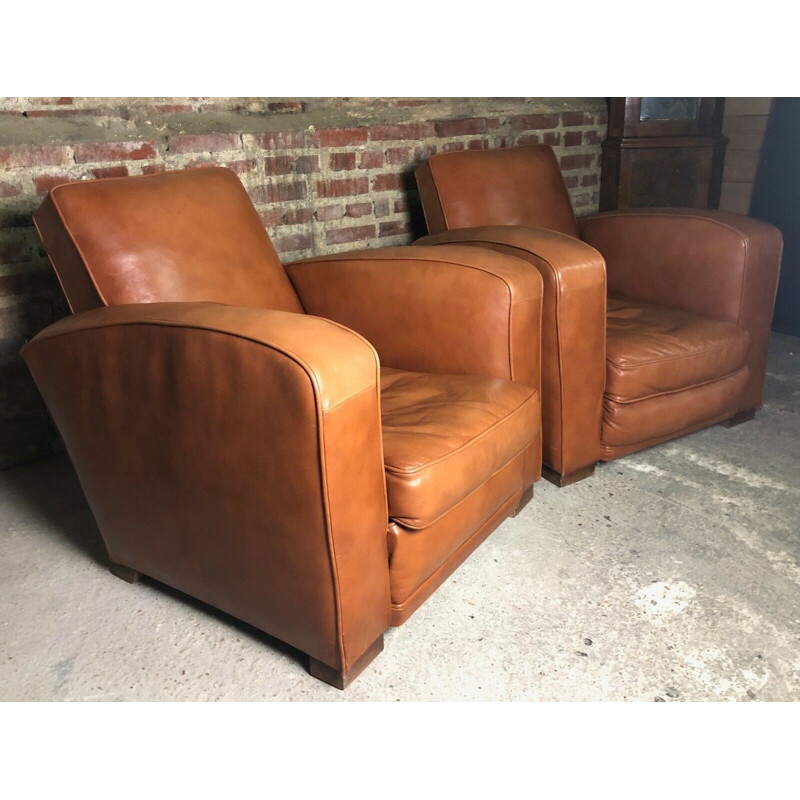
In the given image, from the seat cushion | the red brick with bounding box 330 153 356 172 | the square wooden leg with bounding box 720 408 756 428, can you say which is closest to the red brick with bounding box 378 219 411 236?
the red brick with bounding box 330 153 356 172

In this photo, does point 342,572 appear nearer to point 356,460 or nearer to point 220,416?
point 356,460

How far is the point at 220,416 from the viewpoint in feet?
4.12

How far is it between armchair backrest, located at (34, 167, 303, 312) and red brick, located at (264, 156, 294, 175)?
52cm

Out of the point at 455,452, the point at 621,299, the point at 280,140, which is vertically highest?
the point at 280,140

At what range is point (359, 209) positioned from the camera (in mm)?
2635

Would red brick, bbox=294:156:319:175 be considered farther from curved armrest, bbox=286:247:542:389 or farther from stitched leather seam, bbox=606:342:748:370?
stitched leather seam, bbox=606:342:748:370

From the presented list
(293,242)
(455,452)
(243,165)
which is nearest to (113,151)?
(243,165)

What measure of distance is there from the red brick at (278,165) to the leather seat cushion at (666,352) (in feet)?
3.61

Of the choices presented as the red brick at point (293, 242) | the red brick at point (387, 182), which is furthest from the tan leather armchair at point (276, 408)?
the red brick at point (387, 182)

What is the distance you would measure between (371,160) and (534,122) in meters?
0.84

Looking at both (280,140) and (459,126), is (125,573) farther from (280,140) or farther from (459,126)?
(459,126)

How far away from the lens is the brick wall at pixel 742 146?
3369 mm

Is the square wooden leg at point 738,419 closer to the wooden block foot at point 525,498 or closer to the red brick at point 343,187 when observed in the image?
the wooden block foot at point 525,498
